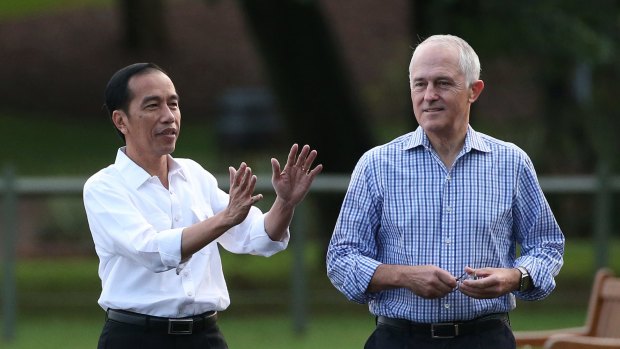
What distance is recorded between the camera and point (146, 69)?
18.3 feet

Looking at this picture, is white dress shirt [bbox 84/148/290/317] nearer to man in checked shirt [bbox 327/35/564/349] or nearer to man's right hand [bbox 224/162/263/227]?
man's right hand [bbox 224/162/263/227]

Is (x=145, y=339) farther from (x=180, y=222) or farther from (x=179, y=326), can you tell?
(x=180, y=222)

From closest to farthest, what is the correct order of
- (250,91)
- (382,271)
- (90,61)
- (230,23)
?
(382,271)
(250,91)
(90,61)
(230,23)

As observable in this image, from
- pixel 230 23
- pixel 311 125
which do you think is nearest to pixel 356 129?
pixel 311 125

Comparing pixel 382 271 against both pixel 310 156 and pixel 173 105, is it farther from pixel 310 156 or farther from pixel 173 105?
pixel 173 105

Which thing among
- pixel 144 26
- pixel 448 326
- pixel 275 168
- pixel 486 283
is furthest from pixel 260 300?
pixel 144 26

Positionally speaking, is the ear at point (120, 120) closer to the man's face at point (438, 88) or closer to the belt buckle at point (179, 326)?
the belt buckle at point (179, 326)

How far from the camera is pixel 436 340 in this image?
5.24 m

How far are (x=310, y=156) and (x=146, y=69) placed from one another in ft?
2.40

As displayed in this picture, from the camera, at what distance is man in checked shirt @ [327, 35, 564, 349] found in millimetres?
5199

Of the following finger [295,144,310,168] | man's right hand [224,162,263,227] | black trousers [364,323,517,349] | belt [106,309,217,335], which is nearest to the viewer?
man's right hand [224,162,263,227]

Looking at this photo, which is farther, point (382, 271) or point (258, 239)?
point (258, 239)

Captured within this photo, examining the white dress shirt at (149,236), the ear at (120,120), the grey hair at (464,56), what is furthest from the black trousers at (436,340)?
the ear at (120,120)

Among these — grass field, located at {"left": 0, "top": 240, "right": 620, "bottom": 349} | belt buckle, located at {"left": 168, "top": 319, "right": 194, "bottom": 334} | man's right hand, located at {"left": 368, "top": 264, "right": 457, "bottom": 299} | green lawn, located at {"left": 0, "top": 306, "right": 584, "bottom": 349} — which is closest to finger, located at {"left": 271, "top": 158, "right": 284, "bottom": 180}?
man's right hand, located at {"left": 368, "top": 264, "right": 457, "bottom": 299}
